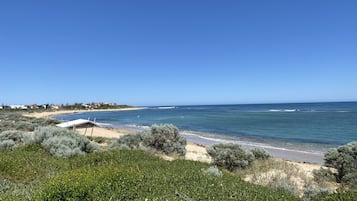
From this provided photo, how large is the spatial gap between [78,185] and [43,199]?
1.62 ft

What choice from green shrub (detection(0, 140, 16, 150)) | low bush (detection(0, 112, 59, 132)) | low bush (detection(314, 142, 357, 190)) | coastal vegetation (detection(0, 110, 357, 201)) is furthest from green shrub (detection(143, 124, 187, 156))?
low bush (detection(0, 112, 59, 132))

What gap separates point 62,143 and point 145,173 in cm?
594

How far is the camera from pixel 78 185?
454 centimetres

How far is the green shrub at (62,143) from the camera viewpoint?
9923 mm

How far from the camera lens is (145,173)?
5621 millimetres

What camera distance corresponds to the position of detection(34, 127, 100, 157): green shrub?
9923 millimetres

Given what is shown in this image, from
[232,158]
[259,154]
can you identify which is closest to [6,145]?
[232,158]

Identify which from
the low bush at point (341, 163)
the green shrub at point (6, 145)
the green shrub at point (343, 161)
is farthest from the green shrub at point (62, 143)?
the green shrub at point (343, 161)

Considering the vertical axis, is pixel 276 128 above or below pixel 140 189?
below

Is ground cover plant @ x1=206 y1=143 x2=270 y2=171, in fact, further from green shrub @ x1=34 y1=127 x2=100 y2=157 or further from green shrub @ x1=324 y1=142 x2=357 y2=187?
green shrub @ x1=34 y1=127 x2=100 y2=157

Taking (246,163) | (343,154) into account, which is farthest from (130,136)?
(343,154)

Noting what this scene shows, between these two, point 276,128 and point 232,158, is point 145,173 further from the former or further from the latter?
point 276,128

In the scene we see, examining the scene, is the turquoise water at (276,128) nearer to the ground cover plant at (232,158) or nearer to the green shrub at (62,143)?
the ground cover plant at (232,158)

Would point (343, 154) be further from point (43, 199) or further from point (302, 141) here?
point (302, 141)
